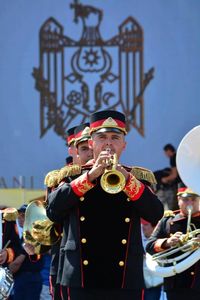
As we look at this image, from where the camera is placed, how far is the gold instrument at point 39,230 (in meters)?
6.59

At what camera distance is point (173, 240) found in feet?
28.0

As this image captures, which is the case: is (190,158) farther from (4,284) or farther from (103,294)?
(103,294)

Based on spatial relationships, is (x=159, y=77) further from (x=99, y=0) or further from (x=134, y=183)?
(x=134, y=183)

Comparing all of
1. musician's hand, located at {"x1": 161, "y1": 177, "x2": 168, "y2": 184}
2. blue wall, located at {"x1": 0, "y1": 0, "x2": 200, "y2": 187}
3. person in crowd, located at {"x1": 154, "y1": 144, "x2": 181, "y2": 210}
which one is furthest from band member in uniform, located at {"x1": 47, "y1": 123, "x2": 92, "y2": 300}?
blue wall, located at {"x1": 0, "y1": 0, "x2": 200, "y2": 187}

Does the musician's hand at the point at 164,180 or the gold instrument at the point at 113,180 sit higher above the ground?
the musician's hand at the point at 164,180

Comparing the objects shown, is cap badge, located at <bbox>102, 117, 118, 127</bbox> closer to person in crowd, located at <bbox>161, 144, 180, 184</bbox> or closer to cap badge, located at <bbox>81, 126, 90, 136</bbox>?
cap badge, located at <bbox>81, 126, 90, 136</bbox>

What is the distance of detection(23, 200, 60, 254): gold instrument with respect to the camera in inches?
259

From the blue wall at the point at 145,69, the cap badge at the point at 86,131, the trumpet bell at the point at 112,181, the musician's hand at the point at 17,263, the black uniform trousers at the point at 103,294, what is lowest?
the black uniform trousers at the point at 103,294

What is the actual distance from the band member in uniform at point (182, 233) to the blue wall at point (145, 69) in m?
9.37

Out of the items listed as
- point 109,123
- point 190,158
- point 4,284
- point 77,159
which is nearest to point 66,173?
point 109,123

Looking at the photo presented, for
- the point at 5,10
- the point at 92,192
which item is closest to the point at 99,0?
the point at 5,10

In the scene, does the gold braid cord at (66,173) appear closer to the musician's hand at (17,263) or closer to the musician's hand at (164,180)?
the musician's hand at (17,263)

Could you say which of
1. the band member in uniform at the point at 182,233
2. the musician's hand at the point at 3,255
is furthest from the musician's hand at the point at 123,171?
the musician's hand at the point at 3,255

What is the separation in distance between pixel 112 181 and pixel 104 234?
42 cm
